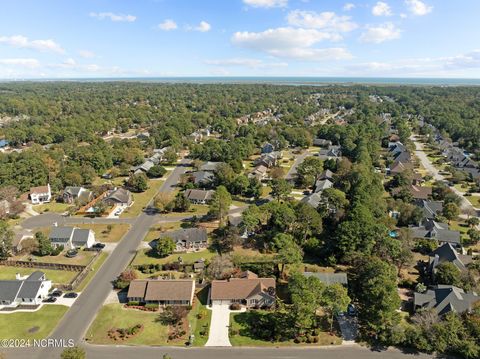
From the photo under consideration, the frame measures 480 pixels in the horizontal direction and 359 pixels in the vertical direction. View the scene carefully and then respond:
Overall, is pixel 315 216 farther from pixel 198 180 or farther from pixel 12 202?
pixel 12 202

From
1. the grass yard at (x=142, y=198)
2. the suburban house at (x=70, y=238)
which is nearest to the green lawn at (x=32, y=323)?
the suburban house at (x=70, y=238)

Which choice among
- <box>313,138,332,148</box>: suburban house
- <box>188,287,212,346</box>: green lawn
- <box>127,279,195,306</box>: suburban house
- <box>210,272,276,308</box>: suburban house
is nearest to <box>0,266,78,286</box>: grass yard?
<box>127,279,195,306</box>: suburban house

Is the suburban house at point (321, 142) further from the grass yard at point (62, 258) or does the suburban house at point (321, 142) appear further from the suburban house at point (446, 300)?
the grass yard at point (62, 258)

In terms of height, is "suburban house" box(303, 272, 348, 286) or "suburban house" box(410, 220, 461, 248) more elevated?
"suburban house" box(410, 220, 461, 248)

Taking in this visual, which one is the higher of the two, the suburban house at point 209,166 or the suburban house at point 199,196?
the suburban house at point 209,166

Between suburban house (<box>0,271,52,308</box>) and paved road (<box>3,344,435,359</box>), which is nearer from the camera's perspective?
paved road (<box>3,344,435,359</box>)

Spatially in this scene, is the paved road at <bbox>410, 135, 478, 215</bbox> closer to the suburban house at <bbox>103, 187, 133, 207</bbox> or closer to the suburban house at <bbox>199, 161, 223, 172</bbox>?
the suburban house at <bbox>199, 161, 223, 172</bbox>

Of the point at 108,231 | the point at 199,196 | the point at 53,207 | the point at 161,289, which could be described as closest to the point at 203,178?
the point at 199,196


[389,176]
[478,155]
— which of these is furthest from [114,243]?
[478,155]
